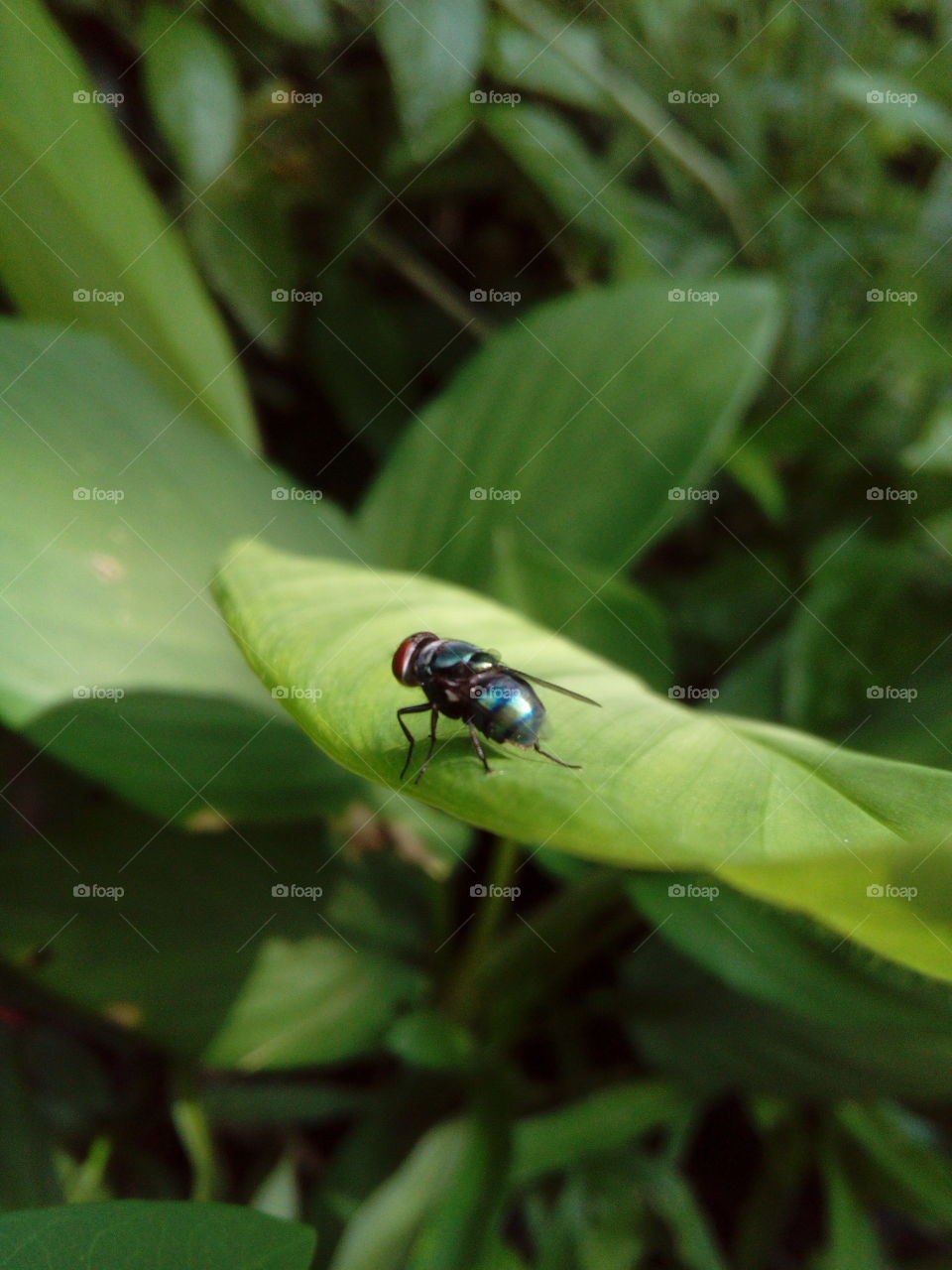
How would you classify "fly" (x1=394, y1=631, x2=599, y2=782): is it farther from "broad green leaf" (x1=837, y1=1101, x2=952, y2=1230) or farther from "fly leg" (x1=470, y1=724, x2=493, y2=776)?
"broad green leaf" (x1=837, y1=1101, x2=952, y2=1230)

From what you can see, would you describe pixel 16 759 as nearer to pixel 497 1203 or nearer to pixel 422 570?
pixel 422 570

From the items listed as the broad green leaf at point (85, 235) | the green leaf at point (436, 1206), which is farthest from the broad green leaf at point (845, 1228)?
the broad green leaf at point (85, 235)

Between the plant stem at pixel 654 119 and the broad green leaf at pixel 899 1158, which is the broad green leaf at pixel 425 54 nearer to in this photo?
the plant stem at pixel 654 119

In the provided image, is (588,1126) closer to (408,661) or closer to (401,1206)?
(401,1206)

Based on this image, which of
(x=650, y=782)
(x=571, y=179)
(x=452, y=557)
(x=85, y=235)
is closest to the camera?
(x=650, y=782)

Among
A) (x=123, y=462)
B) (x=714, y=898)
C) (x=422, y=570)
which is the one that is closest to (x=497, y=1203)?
(x=714, y=898)

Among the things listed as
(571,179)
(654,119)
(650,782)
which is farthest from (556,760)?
(654,119)
